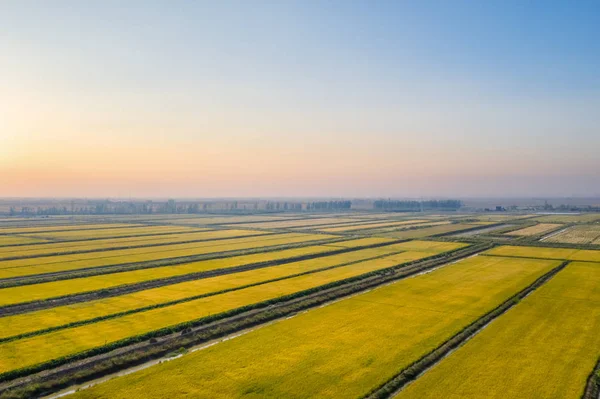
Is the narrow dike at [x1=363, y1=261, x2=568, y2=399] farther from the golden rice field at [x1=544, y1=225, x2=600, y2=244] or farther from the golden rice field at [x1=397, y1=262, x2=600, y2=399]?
the golden rice field at [x1=544, y1=225, x2=600, y2=244]

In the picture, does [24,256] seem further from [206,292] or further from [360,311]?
[360,311]

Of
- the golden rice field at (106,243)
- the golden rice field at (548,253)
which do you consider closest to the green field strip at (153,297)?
the golden rice field at (548,253)

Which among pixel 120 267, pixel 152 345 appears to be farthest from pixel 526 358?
pixel 120 267

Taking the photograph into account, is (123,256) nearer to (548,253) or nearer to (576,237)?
(548,253)

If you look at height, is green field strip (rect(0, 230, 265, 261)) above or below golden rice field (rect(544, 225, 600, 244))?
below

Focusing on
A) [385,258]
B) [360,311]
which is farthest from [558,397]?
[385,258]

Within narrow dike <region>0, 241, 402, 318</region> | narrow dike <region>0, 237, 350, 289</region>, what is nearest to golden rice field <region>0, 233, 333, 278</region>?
narrow dike <region>0, 237, 350, 289</region>
